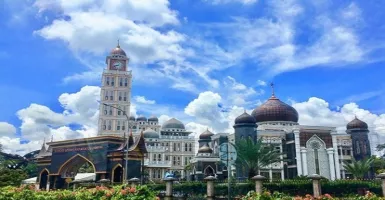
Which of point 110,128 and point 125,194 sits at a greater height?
point 110,128

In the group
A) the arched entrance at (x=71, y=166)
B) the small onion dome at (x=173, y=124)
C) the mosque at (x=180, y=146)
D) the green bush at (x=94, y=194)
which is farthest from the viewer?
the small onion dome at (x=173, y=124)

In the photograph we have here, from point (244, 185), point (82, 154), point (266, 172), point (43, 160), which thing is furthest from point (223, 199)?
point (266, 172)

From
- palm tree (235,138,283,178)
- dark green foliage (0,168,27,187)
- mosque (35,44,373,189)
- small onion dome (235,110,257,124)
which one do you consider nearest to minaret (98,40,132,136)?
mosque (35,44,373,189)

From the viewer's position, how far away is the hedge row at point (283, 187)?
72.7ft

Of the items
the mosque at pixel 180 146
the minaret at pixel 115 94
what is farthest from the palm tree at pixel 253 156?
the minaret at pixel 115 94

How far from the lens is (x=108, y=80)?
6981 centimetres

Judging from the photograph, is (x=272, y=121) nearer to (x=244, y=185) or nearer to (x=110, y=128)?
(x=244, y=185)

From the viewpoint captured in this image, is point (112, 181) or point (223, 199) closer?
point (223, 199)

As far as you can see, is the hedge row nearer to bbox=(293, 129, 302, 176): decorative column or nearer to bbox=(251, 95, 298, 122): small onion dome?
bbox=(293, 129, 302, 176): decorative column

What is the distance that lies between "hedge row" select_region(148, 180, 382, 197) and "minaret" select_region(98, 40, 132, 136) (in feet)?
151

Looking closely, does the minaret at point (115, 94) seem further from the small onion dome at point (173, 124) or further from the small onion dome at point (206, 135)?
the small onion dome at point (206, 135)

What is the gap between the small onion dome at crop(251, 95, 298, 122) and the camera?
49003mm

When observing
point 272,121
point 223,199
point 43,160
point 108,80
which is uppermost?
point 108,80

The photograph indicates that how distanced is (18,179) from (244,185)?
28876 millimetres
